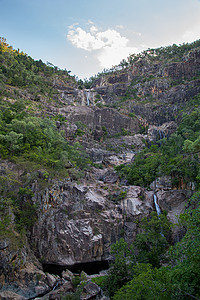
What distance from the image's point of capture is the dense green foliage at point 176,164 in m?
25.1

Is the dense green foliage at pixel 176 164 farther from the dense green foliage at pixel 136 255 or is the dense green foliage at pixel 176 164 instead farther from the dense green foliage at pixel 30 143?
the dense green foliage at pixel 30 143

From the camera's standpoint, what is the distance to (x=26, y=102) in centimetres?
4138

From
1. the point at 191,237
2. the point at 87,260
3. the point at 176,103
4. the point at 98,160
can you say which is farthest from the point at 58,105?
the point at 191,237

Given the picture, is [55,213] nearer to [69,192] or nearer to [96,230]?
[69,192]

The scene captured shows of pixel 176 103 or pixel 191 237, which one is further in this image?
pixel 176 103

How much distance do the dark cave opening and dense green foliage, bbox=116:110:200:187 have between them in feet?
41.0

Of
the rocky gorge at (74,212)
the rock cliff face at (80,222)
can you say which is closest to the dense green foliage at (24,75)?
the rocky gorge at (74,212)

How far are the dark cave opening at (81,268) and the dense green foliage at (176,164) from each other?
12.5 metres

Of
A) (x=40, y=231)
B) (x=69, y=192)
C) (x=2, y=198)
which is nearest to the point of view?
(x=2, y=198)

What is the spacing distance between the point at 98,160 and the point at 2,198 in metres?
23.9

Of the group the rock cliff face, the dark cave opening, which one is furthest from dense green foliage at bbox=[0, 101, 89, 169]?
the dark cave opening

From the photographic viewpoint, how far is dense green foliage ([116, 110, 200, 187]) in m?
25.1

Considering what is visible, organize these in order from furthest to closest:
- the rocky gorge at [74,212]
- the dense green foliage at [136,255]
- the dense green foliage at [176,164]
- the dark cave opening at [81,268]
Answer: the dense green foliage at [176,164] → the dark cave opening at [81,268] → the rocky gorge at [74,212] → the dense green foliage at [136,255]

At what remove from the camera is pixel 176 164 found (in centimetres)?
2703
